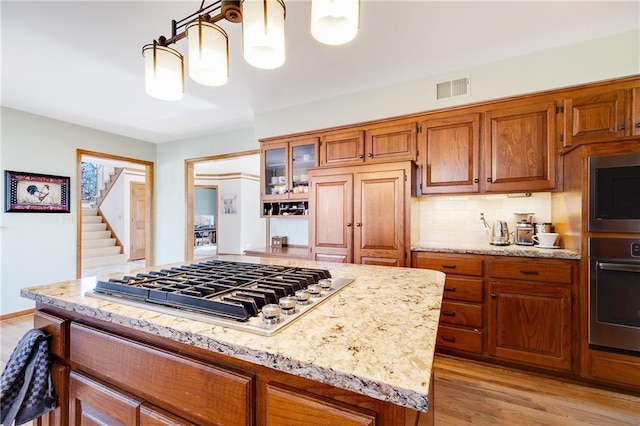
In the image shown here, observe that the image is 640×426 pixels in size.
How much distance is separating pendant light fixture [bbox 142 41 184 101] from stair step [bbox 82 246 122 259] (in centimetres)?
679

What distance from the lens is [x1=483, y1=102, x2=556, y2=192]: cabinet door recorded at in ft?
7.33

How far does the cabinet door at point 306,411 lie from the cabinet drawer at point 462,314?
211 cm

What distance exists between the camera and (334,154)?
305 centimetres

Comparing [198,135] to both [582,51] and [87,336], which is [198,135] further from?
[582,51]

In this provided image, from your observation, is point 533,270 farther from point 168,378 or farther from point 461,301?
point 168,378

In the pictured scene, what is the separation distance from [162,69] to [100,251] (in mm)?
7057

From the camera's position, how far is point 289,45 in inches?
85.1

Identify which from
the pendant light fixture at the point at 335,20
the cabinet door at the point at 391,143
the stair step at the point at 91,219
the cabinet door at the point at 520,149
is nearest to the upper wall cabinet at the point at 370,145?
the cabinet door at the point at 391,143

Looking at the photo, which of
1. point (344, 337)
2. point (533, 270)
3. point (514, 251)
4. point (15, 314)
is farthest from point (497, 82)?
point (15, 314)

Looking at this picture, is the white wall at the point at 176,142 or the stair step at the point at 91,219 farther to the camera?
the stair step at the point at 91,219

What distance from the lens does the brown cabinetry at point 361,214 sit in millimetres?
2557

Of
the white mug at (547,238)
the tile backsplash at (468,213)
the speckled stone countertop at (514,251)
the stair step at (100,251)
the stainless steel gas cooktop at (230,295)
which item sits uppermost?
the tile backsplash at (468,213)

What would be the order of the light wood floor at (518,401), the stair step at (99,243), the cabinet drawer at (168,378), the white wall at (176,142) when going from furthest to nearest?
1. the stair step at (99,243)
2. the white wall at (176,142)
3. the light wood floor at (518,401)
4. the cabinet drawer at (168,378)

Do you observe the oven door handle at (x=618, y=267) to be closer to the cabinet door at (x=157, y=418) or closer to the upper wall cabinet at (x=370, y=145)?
the upper wall cabinet at (x=370, y=145)
